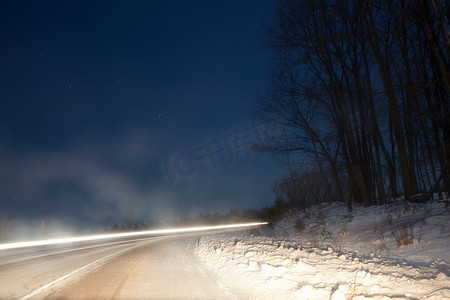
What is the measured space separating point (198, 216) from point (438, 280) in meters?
89.0

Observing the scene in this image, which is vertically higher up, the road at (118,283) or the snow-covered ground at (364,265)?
the road at (118,283)

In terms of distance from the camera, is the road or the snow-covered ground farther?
the road

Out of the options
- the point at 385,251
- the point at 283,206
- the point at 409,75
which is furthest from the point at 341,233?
the point at 283,206

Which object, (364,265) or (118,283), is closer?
(364,265)

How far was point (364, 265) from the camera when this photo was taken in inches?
237

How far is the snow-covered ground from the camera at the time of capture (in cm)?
462

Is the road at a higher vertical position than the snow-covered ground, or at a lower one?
higher

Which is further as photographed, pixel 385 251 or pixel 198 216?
pixel 198 216

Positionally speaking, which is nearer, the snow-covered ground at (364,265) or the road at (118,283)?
the snow-covered ground at (364,265)

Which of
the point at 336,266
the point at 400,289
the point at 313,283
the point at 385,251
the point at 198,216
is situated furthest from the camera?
the point at 198,216

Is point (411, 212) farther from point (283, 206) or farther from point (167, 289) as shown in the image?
point (283, 206)

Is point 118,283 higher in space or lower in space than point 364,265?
higher

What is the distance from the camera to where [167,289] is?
18.3ft

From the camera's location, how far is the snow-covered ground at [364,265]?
4.62m
